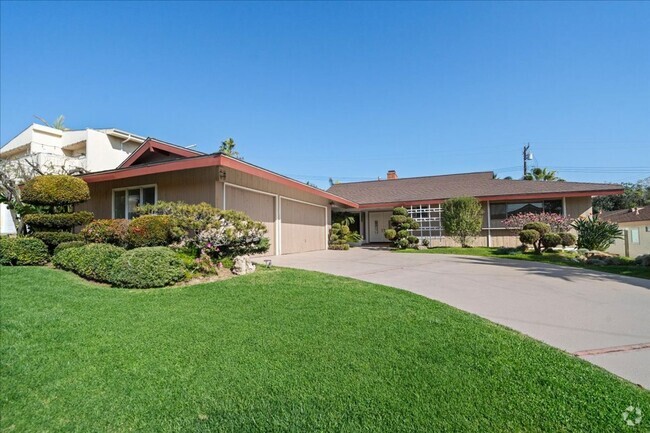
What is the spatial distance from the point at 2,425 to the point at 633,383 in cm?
500

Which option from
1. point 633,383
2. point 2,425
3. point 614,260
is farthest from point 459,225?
point 2,425

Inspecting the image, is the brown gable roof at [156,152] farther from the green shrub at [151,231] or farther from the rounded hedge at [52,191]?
the green shrub at [151,231]

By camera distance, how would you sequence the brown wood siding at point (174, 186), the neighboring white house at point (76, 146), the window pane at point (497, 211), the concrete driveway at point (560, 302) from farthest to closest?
the neighboring white house at point (76, 146), the window pane at point (497, 211), the brown wood siding at point (174, 186), the concrete driveway at point (560, 302)

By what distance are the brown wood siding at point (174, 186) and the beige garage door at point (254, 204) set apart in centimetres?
70

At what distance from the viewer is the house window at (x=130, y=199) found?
1096 centimetres

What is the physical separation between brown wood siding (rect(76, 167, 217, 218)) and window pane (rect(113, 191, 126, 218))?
0.20 metres

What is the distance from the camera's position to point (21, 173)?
45.2 ft

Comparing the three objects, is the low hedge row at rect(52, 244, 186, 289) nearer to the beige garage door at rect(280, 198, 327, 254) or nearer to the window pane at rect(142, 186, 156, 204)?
the window pane at rect(142, 186, 156, 204)

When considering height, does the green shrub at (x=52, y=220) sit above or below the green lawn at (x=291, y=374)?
above

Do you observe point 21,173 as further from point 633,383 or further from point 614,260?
point 614,260

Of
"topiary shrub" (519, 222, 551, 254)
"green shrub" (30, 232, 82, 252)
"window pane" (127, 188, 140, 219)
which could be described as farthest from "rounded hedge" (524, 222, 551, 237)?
"green shrub" (30, 232, 82, 252)

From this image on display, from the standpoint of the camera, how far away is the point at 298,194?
48.0 ft

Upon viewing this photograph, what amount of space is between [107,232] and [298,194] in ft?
25.1

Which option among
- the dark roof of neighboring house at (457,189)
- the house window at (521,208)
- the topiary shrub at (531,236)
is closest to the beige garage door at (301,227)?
the dark roof of neighboring house at (457,189)
